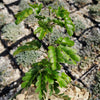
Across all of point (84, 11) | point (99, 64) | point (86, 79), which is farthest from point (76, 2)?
point (86, 79)

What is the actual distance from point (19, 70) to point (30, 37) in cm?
107

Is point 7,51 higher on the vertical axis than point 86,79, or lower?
higher

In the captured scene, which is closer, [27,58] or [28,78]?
[28,78]

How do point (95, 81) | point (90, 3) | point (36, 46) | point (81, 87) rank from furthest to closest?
point (90, 3) → point (95, 81) → point (81, 87) → point (36, 46)

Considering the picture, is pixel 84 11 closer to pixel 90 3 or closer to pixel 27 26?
pixel 90 3

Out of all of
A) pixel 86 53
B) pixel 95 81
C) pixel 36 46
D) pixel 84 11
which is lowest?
pixel 95 81

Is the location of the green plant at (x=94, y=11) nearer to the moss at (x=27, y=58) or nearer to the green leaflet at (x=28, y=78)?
the moss at (x=27, y=58)

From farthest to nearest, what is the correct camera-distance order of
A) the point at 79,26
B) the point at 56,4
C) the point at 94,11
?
the point at 56,4, the point at 94,11, the point at 79,26

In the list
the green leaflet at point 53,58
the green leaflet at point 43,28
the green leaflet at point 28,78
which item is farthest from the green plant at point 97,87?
the green leaflet at point 43,28

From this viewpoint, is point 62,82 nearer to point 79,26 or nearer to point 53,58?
point 53,58

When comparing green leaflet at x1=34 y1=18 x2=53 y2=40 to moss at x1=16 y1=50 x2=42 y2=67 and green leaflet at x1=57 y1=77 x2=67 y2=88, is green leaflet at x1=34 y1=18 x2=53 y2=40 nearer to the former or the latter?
green leaflet at x1=57 y1=77 x2=67 y2=88

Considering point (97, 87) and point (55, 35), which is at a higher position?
point (55, 35)

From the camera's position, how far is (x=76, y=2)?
4.93 metres

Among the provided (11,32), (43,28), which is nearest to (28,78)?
(43,28)
